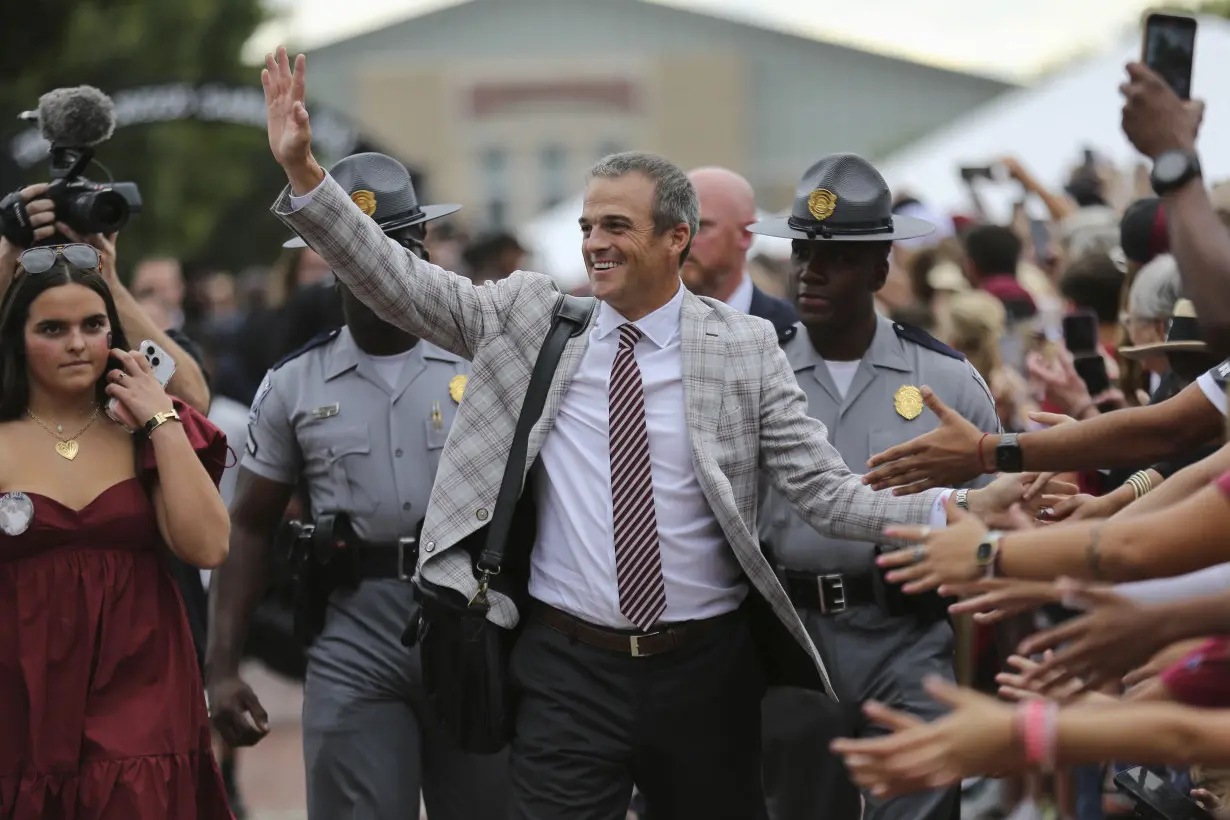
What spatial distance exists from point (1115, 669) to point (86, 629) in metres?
3.04

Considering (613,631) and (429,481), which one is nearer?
(613,631)

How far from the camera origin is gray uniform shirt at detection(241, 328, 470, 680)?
6301 mm

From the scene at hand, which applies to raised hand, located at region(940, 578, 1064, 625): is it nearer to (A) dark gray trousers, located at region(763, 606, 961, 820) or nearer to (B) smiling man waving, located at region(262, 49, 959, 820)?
(B) smiling man waving, located at region(262, 49, 959, 820)

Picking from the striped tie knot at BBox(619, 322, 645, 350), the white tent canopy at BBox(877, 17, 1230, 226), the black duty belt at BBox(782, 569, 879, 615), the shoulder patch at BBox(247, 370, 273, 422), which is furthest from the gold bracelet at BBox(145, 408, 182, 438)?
the white tent canopy at BBox(877, 17, 1230, 226)

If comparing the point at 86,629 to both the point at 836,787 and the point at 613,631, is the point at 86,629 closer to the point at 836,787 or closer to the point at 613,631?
the point at 613,631

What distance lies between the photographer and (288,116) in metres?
5.00

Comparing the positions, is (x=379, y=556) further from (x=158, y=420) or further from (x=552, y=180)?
(x=552, y=180)

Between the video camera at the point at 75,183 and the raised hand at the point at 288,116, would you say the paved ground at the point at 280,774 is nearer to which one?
the video camera at the point at 75,183

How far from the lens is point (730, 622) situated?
559 centimetres

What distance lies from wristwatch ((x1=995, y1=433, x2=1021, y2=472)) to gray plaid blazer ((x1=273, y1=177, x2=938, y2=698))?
42 centimetres

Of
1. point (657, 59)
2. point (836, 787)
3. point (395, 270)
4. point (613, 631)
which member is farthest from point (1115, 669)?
point (657, 59)

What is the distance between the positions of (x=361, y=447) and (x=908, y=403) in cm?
177

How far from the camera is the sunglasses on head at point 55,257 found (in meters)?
5.68

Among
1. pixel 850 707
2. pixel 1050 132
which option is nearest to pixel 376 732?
pixel 850 707
